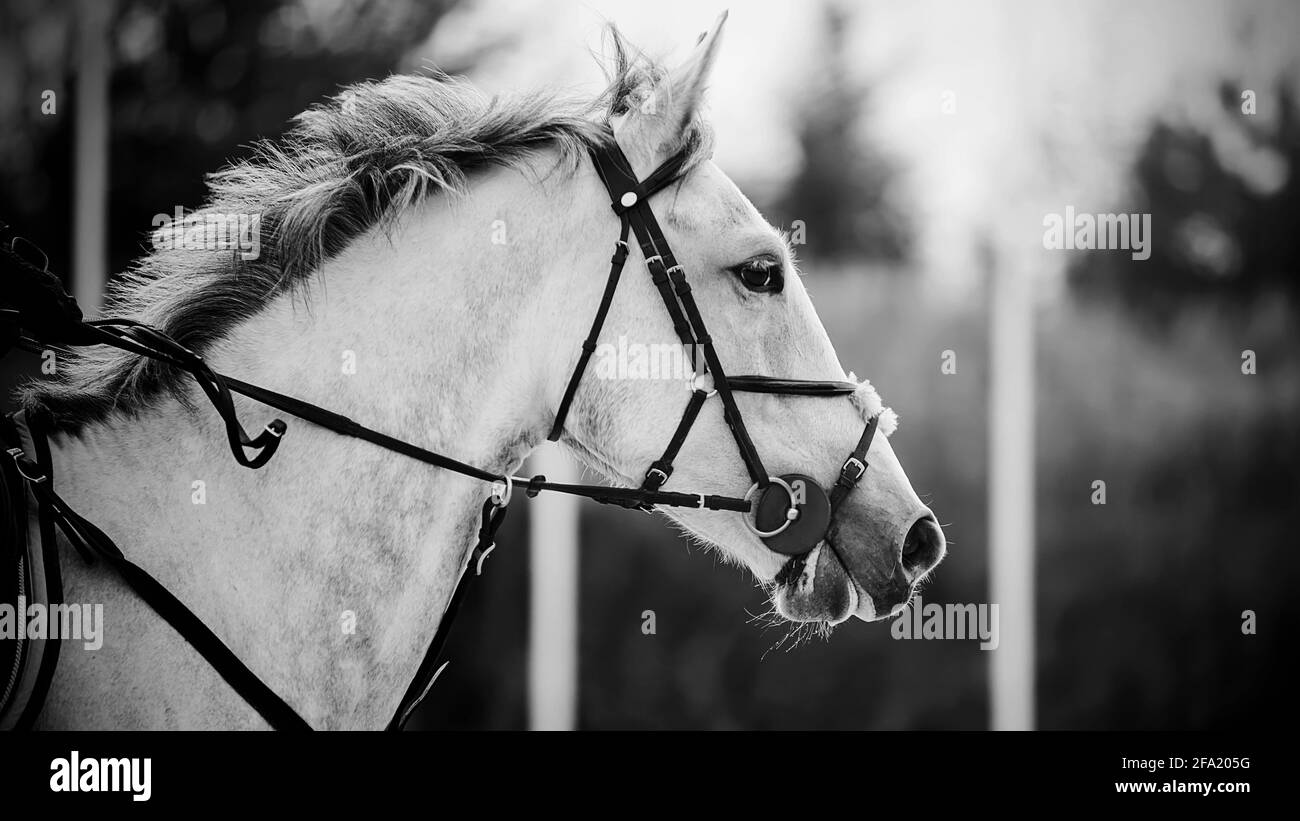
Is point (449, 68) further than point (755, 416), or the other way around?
point (449, 68)

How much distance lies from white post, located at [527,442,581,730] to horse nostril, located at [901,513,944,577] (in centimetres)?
395

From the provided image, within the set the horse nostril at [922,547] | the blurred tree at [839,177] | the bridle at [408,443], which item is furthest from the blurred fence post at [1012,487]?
the bridle at [408,443]

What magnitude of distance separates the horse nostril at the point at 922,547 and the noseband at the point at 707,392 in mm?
225

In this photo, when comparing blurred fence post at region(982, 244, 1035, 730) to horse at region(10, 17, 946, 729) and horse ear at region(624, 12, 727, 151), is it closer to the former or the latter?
horse at region(10, 17, 946, 729)

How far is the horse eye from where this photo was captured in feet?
7.59

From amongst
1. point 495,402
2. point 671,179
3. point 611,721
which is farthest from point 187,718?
point 611,721

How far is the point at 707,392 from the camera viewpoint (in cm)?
226

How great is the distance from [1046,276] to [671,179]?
5461 millimetres

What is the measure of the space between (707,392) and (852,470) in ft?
1.44

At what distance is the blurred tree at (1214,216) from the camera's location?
6422mm

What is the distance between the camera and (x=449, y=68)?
579 centimetres

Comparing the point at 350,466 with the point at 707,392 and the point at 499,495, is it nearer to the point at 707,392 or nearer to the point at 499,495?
the point at 499,495

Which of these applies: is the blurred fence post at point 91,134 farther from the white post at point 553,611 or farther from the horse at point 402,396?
the horse at point 402,396
